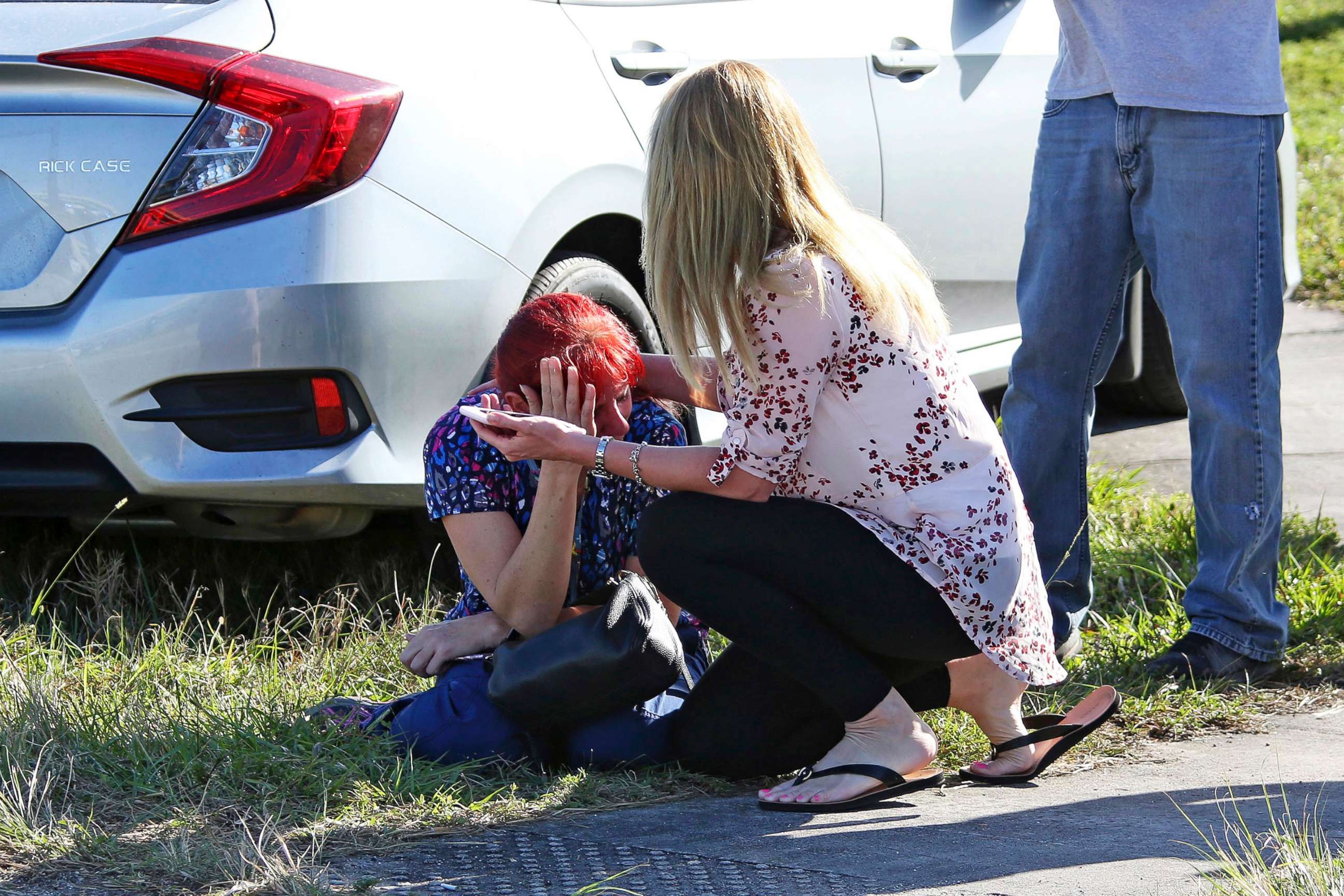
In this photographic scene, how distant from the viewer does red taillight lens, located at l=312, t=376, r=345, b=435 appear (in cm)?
291

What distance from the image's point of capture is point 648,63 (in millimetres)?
3490

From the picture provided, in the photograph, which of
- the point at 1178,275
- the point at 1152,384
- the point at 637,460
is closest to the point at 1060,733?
the point at 637,460

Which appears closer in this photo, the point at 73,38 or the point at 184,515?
the point at 73,38

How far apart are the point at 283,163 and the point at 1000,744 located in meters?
1.64

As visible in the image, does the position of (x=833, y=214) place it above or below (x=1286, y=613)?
above

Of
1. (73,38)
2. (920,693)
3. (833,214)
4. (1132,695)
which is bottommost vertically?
(1132,695)

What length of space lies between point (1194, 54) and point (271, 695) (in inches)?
84.9

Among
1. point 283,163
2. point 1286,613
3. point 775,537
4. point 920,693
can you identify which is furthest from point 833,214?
point 1286,613

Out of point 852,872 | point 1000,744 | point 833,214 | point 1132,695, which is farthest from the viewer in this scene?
point 1132,695

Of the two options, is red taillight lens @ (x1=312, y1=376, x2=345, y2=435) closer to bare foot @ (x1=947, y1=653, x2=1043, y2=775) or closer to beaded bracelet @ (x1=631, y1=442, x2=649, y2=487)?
beaded bracelet @ (x1=631, y1=442, x2=649, y2=487)

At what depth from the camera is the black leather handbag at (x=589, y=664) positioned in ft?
8.43

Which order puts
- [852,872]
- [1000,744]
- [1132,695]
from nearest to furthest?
[852,872] < [1000,744] < [1132,695]

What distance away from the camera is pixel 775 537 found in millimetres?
2539

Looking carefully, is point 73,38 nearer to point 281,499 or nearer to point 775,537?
point 281,499
